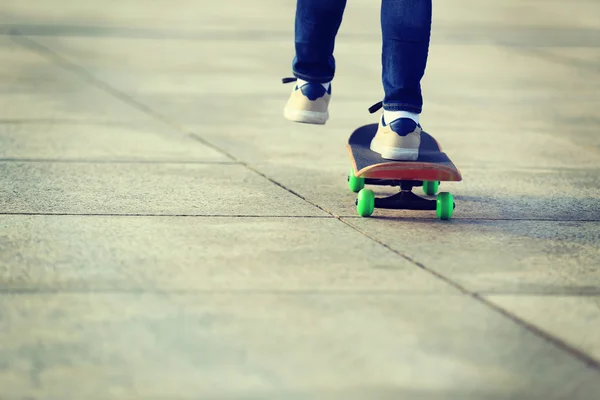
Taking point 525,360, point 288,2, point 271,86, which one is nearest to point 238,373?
point 525,360

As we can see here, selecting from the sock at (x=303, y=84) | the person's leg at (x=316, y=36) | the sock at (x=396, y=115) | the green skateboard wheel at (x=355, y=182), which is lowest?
the green skateboard wheel at (x=355, y=182)

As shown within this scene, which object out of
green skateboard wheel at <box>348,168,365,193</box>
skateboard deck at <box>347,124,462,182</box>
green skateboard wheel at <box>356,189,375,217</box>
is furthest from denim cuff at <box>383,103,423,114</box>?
green skateboard wheel at <box>348,168,365,193</box>

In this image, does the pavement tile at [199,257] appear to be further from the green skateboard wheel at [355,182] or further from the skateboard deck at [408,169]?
the green skateboard wheel at [355,182]

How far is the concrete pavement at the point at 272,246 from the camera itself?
2598 mm

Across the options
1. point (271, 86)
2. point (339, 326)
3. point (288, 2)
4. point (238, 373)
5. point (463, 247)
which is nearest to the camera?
point (238, 373)

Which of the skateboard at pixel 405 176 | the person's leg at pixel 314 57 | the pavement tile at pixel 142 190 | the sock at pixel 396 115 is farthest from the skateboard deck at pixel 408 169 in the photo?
the person's leg at pixel 314 57

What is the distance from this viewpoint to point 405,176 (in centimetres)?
401

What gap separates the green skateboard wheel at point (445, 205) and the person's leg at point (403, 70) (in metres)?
0.19

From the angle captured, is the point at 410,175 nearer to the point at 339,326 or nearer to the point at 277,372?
the point at 339,326

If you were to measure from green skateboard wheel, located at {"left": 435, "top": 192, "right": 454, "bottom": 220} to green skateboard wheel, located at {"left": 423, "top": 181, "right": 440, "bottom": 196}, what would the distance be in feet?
1.35

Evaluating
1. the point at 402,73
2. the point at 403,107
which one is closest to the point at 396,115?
the point at 403,107

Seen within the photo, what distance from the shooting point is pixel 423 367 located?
8.61 feet

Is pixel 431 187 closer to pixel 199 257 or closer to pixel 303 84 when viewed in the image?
pixel 303 84

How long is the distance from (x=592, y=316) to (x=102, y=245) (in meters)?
1.62
